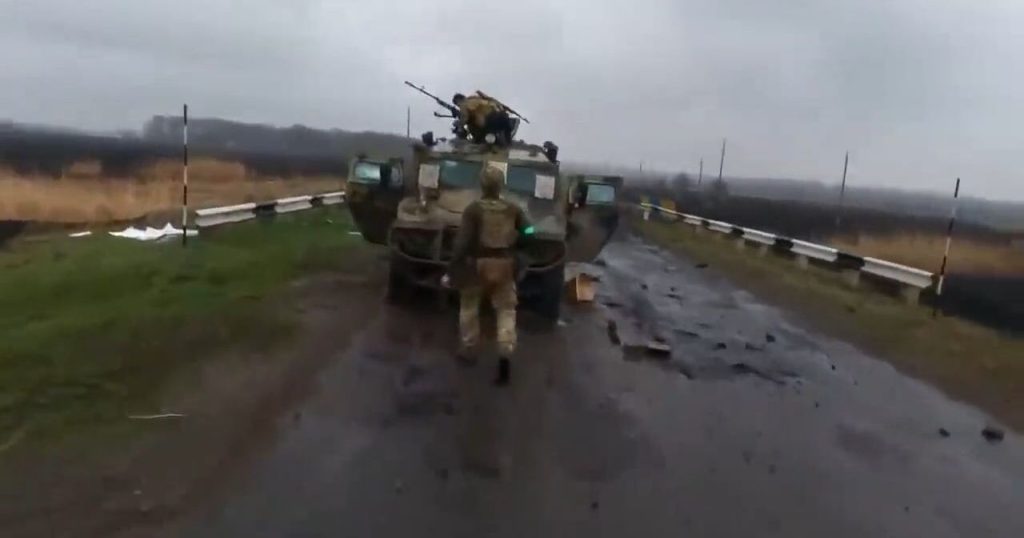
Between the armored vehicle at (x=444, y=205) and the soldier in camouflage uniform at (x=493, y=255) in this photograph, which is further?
the armored vehicle at (x=444, y=205)

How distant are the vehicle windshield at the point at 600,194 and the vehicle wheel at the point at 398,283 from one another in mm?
3064

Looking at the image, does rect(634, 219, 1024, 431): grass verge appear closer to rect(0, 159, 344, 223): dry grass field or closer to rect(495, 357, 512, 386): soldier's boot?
rect(495, 357, 512, 386): soldier's boot

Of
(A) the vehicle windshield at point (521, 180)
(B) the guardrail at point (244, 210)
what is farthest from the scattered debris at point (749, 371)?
(B) the guardrail at point (244, 210)

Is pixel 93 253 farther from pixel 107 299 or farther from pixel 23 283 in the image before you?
pixel 107 299

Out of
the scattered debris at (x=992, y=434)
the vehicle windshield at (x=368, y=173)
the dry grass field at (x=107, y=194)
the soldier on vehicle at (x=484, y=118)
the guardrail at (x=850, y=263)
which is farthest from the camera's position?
the dry grass field at (x=107, y=194)

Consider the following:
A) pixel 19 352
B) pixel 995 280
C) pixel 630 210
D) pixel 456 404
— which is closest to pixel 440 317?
pixel 456 404

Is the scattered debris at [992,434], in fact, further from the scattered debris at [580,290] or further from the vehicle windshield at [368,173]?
the vehicle windshield at [368,173]

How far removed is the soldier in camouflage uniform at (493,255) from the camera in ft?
24.2

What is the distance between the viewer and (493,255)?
7.47 metres

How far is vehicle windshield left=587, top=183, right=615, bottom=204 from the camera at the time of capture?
12039 millimetres

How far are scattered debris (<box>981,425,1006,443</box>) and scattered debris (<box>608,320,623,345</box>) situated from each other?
144 inches

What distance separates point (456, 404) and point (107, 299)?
4535 millimetres

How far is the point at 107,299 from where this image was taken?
29.7 feet

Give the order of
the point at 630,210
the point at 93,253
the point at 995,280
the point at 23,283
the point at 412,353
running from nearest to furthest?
the point at 412,353
the point at 23,283
the point at 93,253
the point at 995,280
the point at 630,210
